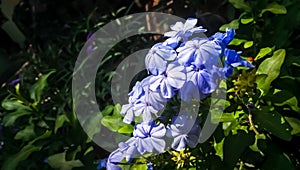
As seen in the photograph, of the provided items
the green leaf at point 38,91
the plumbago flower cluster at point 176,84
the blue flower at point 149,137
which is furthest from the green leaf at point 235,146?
the green leaf at point 38,91

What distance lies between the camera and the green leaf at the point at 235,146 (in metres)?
1.58

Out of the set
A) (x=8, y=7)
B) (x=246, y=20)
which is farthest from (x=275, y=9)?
(x=8, y=7)

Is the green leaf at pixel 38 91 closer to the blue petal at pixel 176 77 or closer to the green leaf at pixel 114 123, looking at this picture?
the green leaf at pixel 114 123

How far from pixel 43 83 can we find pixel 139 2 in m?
1.23

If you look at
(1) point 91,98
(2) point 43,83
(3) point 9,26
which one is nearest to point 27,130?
(2) point 43,83

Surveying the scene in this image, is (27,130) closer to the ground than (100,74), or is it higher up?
higher up

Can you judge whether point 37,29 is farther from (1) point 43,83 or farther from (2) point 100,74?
(1) point 43,83

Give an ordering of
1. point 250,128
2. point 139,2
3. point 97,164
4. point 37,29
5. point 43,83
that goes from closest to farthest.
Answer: point 250,128, point 97,164, point 43,83, point 139,2, point 37,29

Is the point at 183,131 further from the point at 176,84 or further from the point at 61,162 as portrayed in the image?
the point at 61,162

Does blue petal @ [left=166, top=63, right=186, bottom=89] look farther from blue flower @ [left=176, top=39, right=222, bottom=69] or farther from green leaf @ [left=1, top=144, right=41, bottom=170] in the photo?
green leaf @ [left=1, top=144, right=41, bottom=170]

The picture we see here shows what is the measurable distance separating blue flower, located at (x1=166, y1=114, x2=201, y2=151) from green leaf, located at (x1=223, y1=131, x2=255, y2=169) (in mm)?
121

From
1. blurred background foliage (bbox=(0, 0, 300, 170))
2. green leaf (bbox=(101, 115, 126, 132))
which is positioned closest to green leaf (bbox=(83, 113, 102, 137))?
blurred background foliage (bbox=(0, 0, 300, 170))

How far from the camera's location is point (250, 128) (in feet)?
5.37

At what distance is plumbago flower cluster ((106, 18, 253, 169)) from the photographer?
1363mm
